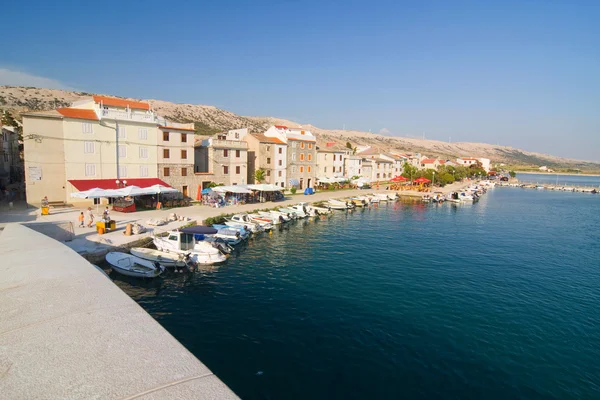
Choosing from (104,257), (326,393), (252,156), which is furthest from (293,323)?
(252,156)

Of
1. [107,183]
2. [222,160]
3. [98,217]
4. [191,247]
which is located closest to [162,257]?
[191,247]

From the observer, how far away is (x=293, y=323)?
17.7m

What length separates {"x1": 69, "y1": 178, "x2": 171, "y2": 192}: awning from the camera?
3609 centimetres

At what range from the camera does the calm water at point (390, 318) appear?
13672 millimetres

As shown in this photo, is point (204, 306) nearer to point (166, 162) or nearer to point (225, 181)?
point (166, 162)

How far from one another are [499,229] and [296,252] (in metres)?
29.5

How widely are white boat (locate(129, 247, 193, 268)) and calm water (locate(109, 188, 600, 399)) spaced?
5.15ft

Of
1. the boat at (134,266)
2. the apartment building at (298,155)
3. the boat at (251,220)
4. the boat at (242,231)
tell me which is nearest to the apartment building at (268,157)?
the apartment building at (298,155)

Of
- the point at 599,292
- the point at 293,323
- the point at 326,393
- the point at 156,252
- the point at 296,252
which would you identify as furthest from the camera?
the point at 296,252

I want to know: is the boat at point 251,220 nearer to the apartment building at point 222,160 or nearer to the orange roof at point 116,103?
the apartment building at point 222,160

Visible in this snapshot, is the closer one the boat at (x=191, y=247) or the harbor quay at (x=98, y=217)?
the harbor quay at (x=98, y=217)

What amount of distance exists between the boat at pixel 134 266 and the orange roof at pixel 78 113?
69.4 feet

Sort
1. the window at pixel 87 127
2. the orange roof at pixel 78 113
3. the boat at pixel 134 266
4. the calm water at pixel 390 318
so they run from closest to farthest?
1. the calm water at pixel 390 318
2. the boat at pixel 134 266
3. the orange roof at pixel 78 113
4. the window at pixel 87 127

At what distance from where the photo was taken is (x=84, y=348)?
7.54 m
